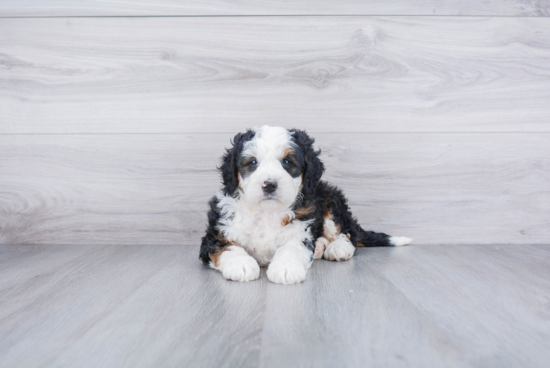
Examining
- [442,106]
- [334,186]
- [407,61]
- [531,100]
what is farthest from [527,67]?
[334,186]

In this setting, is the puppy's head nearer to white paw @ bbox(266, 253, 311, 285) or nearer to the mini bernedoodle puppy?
the mini bernedoodle puppy

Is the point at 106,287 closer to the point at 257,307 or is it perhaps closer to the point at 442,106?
the point at 257,307

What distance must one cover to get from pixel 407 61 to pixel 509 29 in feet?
1.95

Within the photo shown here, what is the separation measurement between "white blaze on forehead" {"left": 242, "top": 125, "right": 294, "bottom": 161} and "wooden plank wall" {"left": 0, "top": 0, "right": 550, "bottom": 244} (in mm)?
596

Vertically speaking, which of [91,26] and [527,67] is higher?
[91,26]

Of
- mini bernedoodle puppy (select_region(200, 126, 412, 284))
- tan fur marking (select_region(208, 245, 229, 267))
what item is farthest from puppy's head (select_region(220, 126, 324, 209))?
tan fur marking (select_region(208, 245, 229, 267))

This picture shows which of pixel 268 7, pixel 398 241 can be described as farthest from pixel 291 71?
pixel 398 241

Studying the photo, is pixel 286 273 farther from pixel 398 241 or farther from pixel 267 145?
pixel 398 241

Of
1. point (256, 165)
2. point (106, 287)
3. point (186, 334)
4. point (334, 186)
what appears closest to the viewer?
point (186, 334)

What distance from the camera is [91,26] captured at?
2.30 metres

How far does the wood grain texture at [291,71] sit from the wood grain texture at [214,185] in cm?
10

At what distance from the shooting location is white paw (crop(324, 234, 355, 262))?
1891mm

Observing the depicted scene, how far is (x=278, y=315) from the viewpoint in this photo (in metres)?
1.16

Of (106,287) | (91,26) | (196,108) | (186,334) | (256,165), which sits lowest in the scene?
(106,287)
